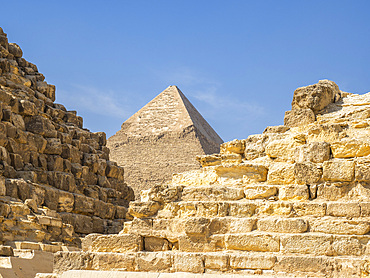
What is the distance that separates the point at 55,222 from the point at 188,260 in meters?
14.5

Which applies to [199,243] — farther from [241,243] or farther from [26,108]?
[26,108]

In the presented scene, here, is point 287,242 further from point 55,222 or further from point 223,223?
point 55,222

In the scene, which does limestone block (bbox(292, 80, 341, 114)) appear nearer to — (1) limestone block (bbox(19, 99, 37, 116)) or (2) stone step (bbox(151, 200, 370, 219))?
(2) stone step (bbox(151, 200, 370, 219))

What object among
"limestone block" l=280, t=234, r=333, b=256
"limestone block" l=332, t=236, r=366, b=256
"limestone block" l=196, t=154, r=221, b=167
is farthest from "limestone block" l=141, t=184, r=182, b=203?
"limestone block" l=332, t=236, r=366, b=256

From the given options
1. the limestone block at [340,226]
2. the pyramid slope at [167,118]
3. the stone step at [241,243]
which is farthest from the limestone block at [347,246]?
the pyramid slope at [167,118]

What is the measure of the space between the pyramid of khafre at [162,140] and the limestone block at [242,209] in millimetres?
81571

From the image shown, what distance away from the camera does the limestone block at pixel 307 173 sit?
6.93 metres

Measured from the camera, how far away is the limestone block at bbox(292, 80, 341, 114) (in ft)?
27.2

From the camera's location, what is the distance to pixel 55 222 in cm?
2041

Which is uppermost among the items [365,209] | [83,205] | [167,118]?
[167,118]

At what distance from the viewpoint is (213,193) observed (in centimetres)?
732

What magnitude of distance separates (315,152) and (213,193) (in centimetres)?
127

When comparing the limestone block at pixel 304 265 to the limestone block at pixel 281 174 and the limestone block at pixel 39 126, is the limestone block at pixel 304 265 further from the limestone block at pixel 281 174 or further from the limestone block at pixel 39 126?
the limestone block at pixel 39 126

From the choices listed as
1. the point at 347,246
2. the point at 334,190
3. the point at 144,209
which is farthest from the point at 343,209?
the point at 144,209
